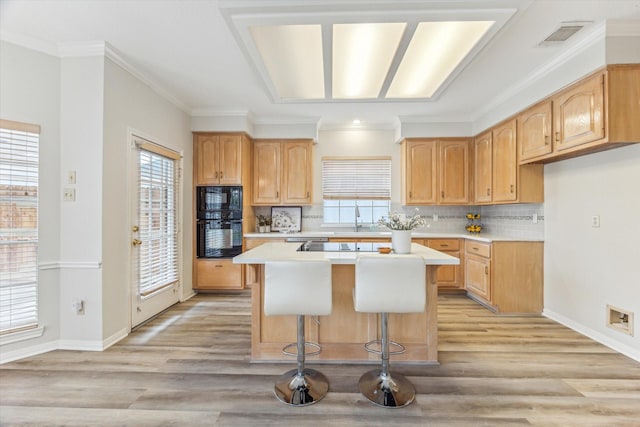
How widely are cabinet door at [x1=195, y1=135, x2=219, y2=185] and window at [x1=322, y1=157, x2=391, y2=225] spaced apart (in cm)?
182

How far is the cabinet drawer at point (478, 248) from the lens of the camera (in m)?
3.77

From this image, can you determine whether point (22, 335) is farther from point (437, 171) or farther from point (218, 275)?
point (437, 171)

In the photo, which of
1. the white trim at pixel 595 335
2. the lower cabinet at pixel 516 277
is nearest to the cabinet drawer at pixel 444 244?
the lower cabinet at pixel 516 277

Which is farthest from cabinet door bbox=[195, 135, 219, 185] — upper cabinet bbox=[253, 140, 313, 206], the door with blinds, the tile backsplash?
the tile backsplash

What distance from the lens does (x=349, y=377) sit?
2.26 meters

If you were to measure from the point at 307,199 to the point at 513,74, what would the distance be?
313 centimetres

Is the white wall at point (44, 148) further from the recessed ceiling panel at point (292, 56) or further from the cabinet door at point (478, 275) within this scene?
the cabinet door at point (478, 275)

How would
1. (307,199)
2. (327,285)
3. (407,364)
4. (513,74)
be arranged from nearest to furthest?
(327,285), (407,364), (513,74), (307,199)

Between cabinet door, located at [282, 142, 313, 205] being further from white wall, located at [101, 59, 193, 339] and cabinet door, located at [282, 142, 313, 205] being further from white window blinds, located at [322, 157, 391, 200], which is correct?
white wall, located at [101, 59, 193, 339]

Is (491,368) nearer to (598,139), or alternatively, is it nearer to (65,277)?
(598,139)

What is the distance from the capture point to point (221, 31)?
2496 mm

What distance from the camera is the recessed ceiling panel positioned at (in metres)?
2.49

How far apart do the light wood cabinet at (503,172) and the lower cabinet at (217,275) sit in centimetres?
384

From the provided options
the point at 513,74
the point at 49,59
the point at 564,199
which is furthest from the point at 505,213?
the point at 49,59
